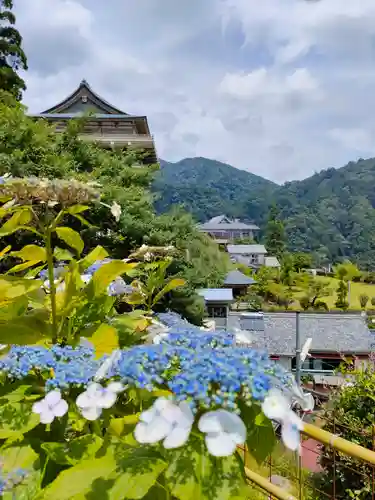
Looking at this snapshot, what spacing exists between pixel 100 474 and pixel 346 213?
9088 centimetres

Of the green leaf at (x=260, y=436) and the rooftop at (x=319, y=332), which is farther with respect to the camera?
the rooftop at (x=319, y=332)

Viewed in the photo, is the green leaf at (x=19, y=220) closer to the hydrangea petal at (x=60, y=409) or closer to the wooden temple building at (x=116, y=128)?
the hydrangea petal at (x=60, y=409)

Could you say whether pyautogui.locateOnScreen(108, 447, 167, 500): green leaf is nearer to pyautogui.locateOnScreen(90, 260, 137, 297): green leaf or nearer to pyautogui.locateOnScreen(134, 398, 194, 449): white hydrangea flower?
pyautogui.locateOnScreen(134, 398, 194, 449): white hydrangea flower

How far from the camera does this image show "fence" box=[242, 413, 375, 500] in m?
0.88

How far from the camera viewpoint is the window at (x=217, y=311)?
56.2 feet

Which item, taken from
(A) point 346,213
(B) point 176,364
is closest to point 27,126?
(B) point 176,364

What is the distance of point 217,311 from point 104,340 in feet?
54.6

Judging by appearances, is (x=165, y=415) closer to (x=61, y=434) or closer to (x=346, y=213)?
(x=61, y=434)

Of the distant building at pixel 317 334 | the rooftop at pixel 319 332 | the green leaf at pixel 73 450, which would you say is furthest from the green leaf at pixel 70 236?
the rooftop at pixel 319 332

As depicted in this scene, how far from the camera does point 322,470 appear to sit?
276cm

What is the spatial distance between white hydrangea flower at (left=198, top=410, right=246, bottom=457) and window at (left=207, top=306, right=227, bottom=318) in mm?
16710

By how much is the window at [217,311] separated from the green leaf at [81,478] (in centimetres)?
1664

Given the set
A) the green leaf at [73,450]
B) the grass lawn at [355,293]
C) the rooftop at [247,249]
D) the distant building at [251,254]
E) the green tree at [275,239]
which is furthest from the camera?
the green tree at [275,239]

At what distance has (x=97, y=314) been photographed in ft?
2.98
